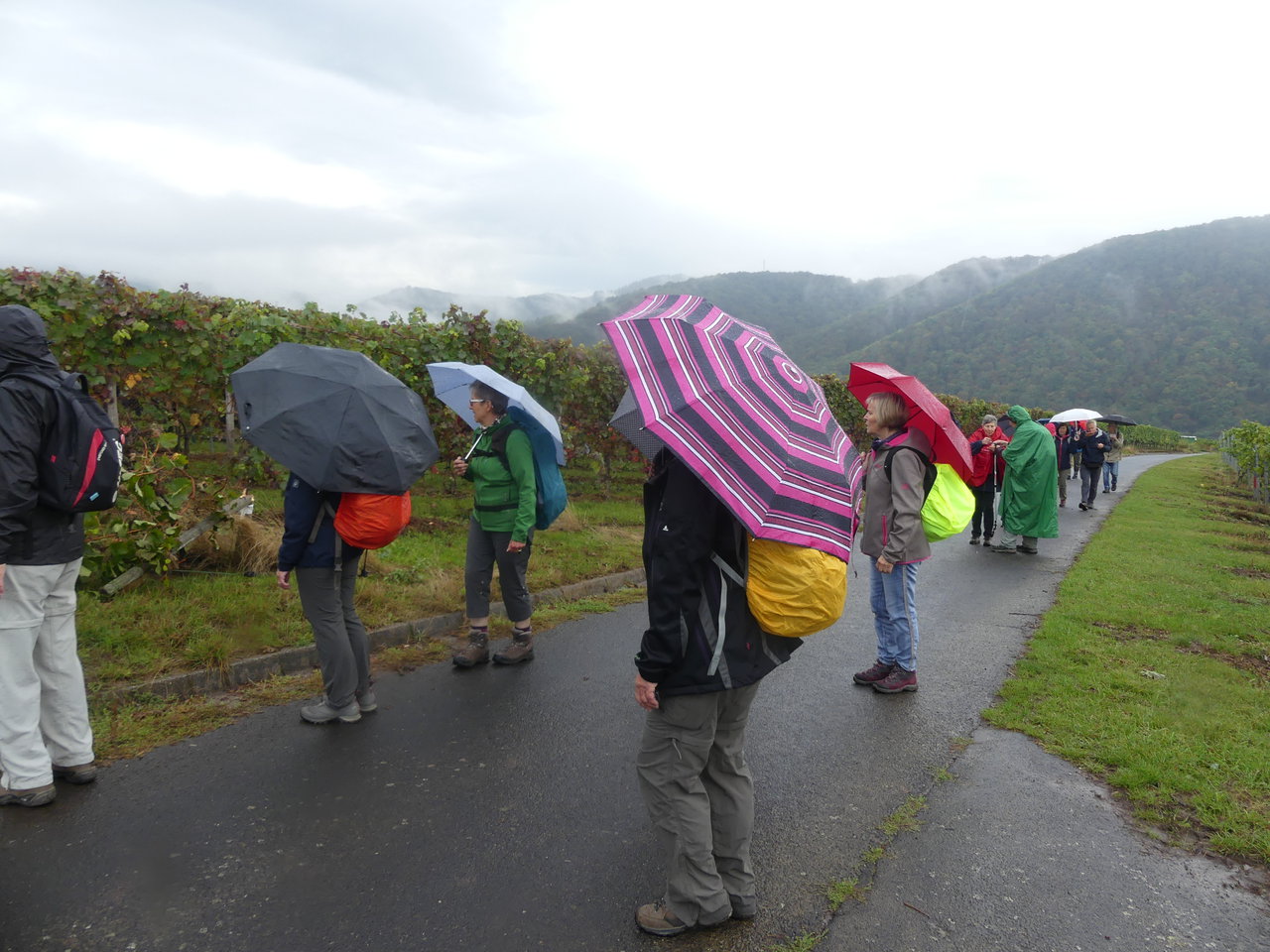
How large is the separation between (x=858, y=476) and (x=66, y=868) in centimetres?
337

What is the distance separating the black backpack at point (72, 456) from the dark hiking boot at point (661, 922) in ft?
9.53

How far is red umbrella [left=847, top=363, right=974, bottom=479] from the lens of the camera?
14.8 ft

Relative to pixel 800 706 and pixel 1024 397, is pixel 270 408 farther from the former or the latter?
pixel 1024 397

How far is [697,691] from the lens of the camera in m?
2.53

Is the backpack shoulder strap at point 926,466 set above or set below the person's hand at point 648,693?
above

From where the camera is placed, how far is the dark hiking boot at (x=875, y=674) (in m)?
5.26

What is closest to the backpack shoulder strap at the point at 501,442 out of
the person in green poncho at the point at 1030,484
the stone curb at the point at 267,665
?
the stone curb at the point at 267,665

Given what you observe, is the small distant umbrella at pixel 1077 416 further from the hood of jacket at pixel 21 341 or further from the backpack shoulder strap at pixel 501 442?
the hood of jacket at pixel 21 341

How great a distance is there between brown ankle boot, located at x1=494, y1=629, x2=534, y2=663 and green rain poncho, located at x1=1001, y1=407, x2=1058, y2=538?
8.27 meters

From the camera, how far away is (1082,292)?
102000mm

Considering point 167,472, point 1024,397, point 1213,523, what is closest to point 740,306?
point 1024,397

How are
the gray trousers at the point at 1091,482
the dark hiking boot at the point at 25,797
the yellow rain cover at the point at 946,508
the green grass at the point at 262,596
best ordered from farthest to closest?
the gray trousers at the point at 1091,482 < the yellow rain cover at the point at 946,508 < the green grass at the point at 262,596 < the dark hiking boot at the point at 25,797

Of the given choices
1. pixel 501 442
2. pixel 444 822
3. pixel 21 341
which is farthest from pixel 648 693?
pixel 21 341

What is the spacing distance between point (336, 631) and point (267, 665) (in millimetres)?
1087
